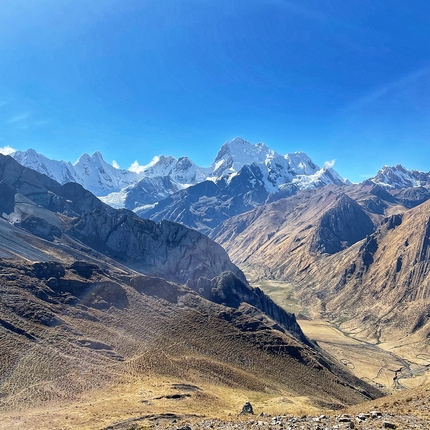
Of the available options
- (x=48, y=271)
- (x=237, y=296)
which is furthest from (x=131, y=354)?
(x=237, y=296)

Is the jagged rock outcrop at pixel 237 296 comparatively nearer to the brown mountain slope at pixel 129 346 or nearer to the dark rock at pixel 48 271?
the brown mountain slope at pixel 129 346

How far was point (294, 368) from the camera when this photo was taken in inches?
3925

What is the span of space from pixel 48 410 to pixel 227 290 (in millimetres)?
97589

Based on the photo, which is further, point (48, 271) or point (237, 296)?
point (237, 296)

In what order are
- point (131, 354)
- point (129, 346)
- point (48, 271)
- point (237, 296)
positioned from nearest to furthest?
point (131, 354) → point (129, 346) → point (48, 271) → point (237, 296)

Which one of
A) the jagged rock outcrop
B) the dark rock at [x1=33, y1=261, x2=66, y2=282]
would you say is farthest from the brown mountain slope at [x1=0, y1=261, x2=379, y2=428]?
the jagged rock outcrop

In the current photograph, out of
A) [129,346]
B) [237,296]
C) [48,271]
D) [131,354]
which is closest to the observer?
[131,354]

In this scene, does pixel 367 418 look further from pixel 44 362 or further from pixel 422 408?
pixel 44 362

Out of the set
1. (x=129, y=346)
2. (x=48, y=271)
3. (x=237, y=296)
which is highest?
(x=237, y=296)

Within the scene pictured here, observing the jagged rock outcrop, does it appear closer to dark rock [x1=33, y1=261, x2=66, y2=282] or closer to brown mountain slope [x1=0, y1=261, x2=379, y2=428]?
brown mountain slope [x1=0, y1=261, x2=379, y2=428]

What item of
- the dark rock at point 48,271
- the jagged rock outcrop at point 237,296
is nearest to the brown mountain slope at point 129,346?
the dark rock at point 48,271

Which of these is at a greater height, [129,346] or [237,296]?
[237,296]

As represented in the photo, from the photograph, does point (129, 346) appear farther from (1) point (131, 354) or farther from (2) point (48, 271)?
(2) point (48, 271)

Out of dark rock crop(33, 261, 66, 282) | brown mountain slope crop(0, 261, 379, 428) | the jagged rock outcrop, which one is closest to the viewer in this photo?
brown mountain slope crop(0, 261, 379, 428)
